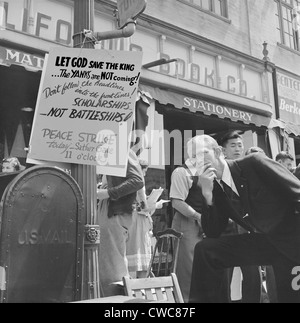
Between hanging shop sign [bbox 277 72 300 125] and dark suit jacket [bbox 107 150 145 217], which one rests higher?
hanging shop sign [bbox 277 72 300 125]

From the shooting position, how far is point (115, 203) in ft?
13.0

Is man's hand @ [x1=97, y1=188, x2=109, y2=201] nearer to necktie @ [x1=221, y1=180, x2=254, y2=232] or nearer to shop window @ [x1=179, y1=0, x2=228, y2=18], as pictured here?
necktie @ [x1=221, y1=180, x2=254, y2=232]

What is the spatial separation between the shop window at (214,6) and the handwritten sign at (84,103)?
6.68m

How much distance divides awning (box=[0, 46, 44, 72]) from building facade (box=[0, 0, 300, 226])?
1cm

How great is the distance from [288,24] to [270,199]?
1018cm

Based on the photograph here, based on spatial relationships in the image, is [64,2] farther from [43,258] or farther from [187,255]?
[43,258]

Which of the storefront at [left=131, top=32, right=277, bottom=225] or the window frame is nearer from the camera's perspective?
the storefront at [left=131, top=32, right=277, bottom=225]

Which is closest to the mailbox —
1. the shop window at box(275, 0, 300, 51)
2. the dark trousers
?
the dark trousers

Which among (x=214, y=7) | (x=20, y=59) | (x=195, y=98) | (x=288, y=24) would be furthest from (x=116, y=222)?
(x=288, y=24)

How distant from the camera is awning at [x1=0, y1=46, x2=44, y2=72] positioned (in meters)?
4.60

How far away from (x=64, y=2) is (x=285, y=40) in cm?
765

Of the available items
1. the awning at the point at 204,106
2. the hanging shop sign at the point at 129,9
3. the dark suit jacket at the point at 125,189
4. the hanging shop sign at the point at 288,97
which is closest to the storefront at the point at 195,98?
the awning at the point at 204,106

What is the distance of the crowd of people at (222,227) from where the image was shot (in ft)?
9.89

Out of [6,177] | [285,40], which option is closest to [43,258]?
[6,177]
